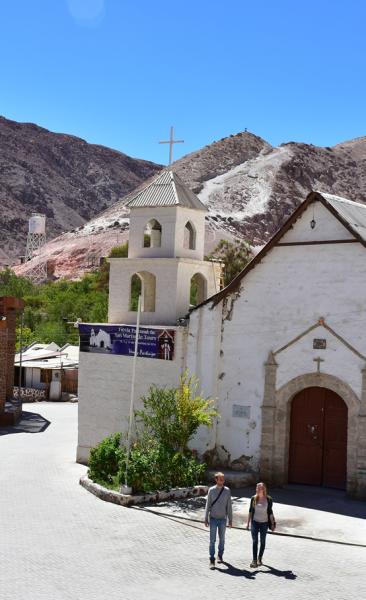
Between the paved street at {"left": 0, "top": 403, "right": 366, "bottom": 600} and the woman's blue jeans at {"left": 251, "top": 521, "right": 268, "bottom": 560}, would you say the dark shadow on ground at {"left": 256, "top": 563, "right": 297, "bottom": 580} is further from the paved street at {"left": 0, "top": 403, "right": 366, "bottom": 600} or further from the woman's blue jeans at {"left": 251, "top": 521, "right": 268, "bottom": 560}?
the woman's blue jeans at {"left": 251, "top": 521, "right": 268, "bottom": 560}

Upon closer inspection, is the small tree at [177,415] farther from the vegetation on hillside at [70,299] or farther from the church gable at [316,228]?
the vegetation on hillside at [70,299]

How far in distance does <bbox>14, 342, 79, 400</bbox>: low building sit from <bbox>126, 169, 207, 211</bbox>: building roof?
20.9 meters

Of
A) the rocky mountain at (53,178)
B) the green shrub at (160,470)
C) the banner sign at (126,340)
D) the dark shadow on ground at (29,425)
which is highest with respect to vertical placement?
the rocky mountain at (53,178)

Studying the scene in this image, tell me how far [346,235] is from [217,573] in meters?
8.86

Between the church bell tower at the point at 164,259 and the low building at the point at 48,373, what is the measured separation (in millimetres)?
20186

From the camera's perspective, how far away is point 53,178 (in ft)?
542

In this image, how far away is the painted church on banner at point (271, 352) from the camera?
18.3m

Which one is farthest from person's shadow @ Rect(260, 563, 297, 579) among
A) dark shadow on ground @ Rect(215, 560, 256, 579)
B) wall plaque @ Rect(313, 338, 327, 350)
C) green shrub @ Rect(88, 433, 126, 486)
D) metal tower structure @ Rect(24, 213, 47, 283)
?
metal tower structure @ Rect(24, 213, 47, 283)

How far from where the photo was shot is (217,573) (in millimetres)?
12586

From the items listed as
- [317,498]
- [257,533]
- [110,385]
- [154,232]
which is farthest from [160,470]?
[154,232]

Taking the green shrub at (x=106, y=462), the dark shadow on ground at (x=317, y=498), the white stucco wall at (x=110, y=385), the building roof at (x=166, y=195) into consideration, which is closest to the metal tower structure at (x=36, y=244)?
the building roof at (x=166, y=195)

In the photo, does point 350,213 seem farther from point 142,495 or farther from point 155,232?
point 142,495

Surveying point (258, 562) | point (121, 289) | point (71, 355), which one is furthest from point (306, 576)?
point (71, 355)

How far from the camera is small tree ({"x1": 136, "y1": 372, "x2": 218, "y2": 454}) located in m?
18.7
